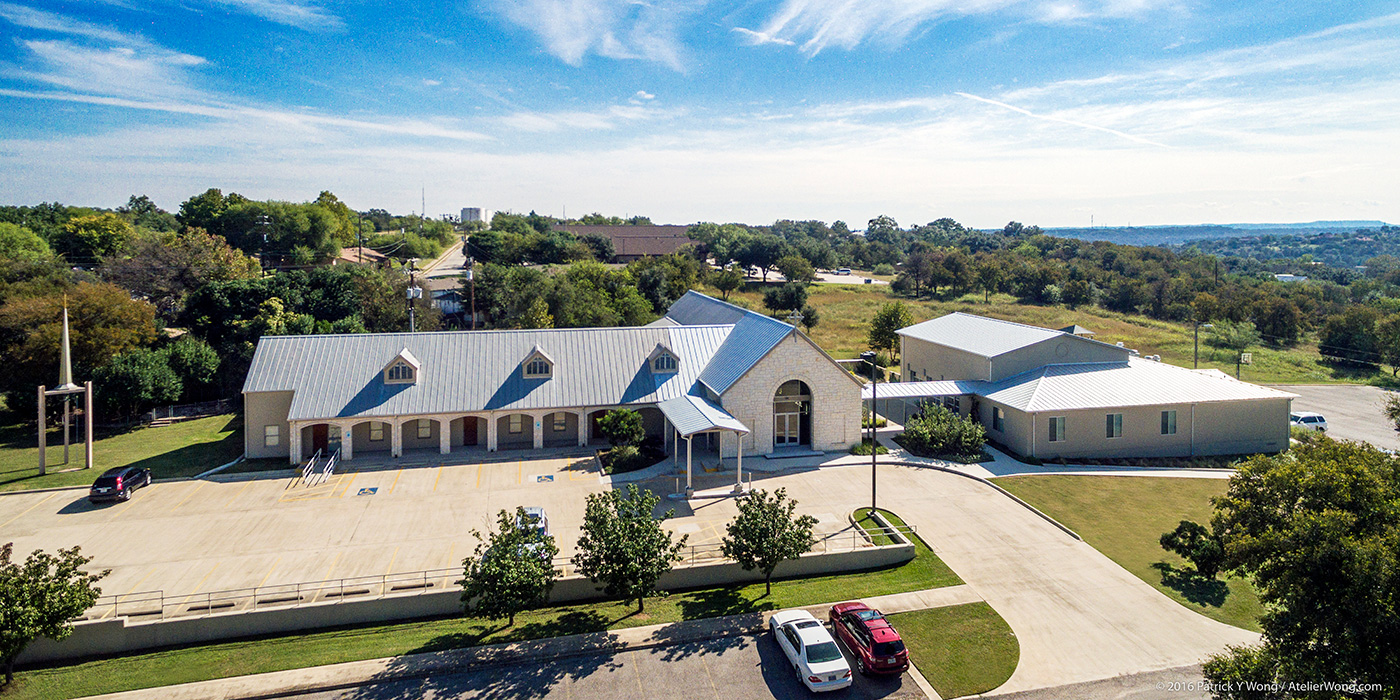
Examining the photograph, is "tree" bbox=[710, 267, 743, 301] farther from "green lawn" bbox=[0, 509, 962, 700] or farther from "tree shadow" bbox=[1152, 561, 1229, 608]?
"tree shadow" bbox=[1152, 561, 1229, 608]

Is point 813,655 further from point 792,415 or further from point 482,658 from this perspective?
point 792,415

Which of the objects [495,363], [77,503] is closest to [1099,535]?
[495,363]

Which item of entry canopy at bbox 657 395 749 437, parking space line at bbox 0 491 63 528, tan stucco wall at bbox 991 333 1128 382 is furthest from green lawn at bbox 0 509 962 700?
tan stucco wall at bbox 991 333 1128 382

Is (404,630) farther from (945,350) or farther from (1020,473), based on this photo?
(945,350)

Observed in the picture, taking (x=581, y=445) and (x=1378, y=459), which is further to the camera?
(x=581, y=445)

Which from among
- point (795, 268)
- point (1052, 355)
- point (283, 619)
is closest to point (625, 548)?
point (283, 619)

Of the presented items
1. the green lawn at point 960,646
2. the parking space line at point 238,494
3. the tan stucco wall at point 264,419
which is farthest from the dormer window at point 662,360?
the green lawn at point 960,646
